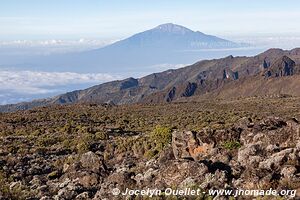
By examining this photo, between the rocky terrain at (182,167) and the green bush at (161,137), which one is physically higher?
the rocky terrain at (182,167)

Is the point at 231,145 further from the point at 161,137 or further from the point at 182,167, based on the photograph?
the point at 161,137

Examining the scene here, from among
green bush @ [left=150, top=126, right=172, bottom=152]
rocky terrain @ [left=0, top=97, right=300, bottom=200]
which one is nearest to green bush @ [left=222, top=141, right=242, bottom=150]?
rocky terrain @ [left=0, top=97, right=300, bottom=200]

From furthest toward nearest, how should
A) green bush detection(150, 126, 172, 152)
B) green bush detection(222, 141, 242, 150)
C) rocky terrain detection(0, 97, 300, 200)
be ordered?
green bush detection(150, 126, 172, 152)
green bush detection(222, 141, 242, 150)
rocky terrain detection(0, 97, 300, 200)

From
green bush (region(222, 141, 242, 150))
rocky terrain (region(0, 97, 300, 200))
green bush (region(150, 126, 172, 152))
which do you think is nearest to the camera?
rocky terrain (region(0, 97, 300, 200))

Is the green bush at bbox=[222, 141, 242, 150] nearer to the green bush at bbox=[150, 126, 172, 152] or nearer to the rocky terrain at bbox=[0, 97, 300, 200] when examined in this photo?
the rocky terrain at bbox=[0, 97, 300, 200]

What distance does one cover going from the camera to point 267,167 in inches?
562

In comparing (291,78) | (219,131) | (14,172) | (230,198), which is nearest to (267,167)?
(230,198)

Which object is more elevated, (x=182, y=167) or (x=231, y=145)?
(x=182, y=167)

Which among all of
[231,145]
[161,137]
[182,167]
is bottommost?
[161,137]

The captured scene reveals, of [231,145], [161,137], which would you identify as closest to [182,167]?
[231,145]

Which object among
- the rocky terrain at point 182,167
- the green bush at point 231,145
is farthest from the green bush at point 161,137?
the green bush at point 231,145

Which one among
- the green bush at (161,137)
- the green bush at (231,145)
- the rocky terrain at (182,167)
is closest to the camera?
the rocky terrain at (182,167)

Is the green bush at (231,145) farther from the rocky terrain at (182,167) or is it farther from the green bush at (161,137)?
the green bush at (161,137)

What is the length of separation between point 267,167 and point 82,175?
6.25 metres
